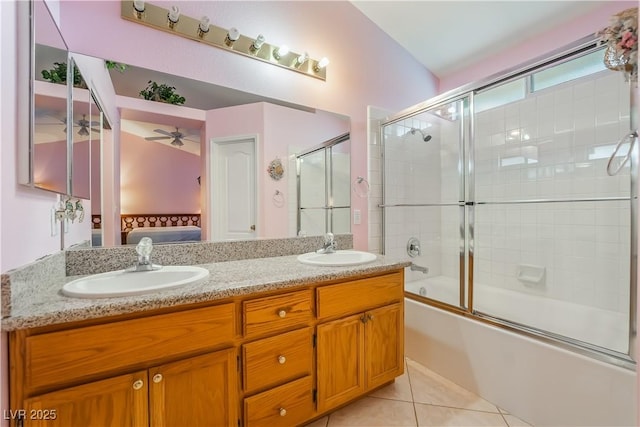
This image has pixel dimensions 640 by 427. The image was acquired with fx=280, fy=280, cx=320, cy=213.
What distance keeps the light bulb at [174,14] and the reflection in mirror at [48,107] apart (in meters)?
0.52

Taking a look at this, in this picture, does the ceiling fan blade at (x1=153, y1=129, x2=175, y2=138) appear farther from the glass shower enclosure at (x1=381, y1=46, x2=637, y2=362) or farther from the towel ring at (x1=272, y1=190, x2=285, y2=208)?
the glass shower enclosure at (x1=381, y1=46, x2=637, y2=362)

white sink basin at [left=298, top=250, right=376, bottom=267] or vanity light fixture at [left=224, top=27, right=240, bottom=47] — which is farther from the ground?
vanity light fixture at [left=224, top=27, right=240, bottom=47]

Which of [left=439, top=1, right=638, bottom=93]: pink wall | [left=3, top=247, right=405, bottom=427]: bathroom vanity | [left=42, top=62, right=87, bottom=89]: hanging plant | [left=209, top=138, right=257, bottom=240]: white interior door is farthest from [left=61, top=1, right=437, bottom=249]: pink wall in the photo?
[left=3, top=247, right=405, bottom=427]: bathroom vanity

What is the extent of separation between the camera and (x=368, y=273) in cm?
154

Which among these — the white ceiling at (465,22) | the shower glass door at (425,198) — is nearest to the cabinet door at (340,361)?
the shower glass door at (425,198)

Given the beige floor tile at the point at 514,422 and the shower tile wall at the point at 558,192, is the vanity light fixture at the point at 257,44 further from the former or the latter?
the beige floor tile at the point at 514,422

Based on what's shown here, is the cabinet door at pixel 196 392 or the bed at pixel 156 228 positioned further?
the bed at pixel 156 228

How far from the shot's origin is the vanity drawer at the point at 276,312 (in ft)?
3.83

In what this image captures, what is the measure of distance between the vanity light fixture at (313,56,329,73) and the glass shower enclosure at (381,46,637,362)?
0.75 m

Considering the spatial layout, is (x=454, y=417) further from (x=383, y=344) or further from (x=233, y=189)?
(x=233, y=189)

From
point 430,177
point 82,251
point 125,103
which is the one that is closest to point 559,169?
point 430,177

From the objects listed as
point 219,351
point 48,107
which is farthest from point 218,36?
point 219,351

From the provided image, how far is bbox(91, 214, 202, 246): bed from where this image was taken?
139 cm

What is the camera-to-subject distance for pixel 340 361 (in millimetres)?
1454
